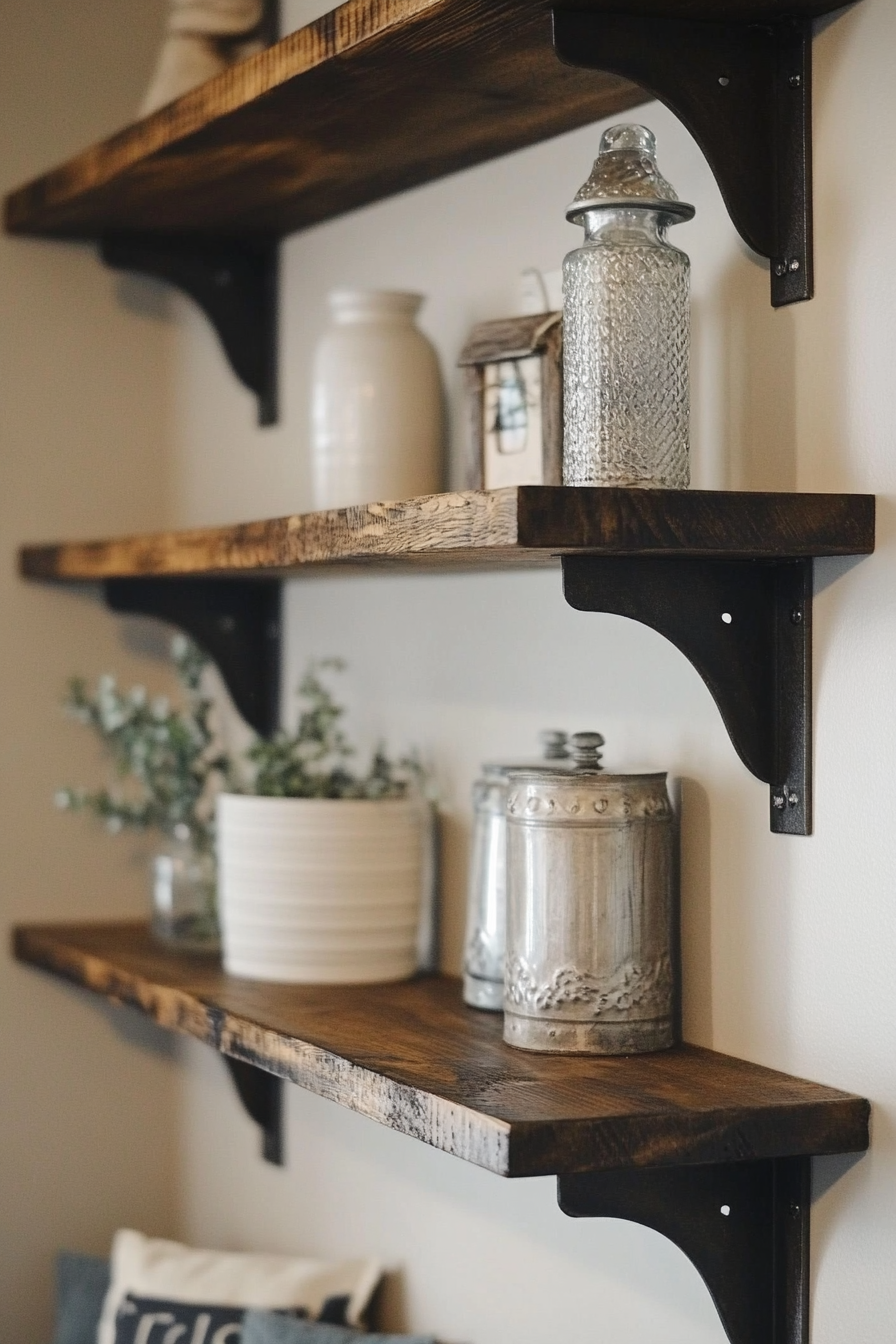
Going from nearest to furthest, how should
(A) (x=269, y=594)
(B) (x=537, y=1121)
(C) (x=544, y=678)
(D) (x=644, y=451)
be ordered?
(B) (x=537, y=1121) < (D) (x=644, y=451) < (C) (x=544, y=678) < (A) (x=269, y=594)

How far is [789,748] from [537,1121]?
314 mm

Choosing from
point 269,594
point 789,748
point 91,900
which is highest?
point 269,594

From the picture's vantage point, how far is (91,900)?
81.2 inches

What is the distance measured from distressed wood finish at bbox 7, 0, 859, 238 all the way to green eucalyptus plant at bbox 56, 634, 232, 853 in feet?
1.66

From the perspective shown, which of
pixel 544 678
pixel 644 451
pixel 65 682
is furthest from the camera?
pixel 65 682

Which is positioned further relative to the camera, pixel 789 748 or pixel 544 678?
pixel 544 678

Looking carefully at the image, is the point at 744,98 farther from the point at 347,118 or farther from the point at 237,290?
the point at 237,290

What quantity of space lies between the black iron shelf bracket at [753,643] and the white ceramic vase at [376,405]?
0.41 metres

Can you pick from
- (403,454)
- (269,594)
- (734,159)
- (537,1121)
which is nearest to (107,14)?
(269,594)

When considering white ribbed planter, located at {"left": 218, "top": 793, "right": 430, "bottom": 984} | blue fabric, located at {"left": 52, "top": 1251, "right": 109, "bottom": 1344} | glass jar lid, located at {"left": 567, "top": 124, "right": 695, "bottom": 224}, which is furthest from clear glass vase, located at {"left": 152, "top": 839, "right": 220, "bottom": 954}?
glass jar lid, located at {"left": 567, "top": 124, "right": 695, "bottom": 224}

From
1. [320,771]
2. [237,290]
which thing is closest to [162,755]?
[320,771]

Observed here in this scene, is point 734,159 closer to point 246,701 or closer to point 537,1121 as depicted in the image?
point 537,1121

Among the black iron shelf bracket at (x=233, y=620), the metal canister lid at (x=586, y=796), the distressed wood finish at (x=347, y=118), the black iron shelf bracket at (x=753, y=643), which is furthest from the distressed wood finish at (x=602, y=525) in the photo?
the black iron shelf bracket at (x=233, y=620)

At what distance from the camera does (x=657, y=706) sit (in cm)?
130
